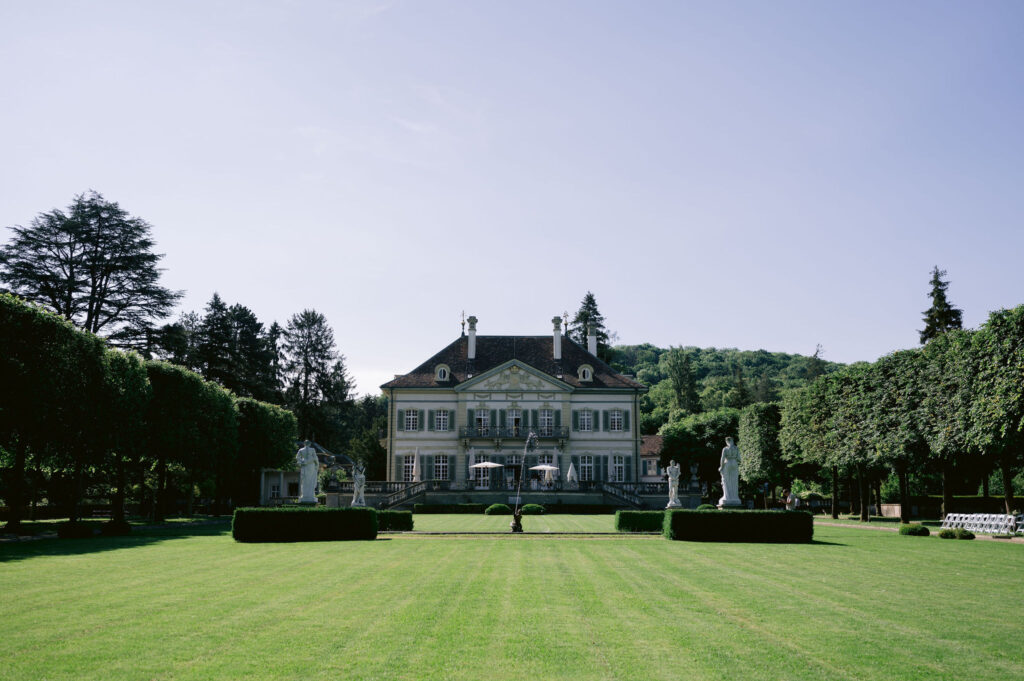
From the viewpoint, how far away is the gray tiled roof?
59125 millimetres

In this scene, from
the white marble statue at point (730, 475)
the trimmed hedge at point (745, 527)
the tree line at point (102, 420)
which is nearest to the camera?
the trimmed hedge at point (745, 527)

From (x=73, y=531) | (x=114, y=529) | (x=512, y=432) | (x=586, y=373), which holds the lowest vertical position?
(x=114, y=529)

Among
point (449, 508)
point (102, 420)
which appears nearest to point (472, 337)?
point (449, 508)

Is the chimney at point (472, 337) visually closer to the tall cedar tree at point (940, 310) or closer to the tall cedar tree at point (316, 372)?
the tall cedar tree at point (316, 372)

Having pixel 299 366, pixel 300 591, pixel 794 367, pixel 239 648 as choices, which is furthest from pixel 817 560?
pixel 794 367

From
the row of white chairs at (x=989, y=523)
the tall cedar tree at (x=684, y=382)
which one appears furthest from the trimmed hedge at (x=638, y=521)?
the tall cedar tree at (x=684, y=382)

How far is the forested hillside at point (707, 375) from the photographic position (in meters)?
88.6

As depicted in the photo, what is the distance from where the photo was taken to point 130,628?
960 centimetres

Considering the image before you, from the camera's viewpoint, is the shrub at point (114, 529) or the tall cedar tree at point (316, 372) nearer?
the shrub at point (114, 529)

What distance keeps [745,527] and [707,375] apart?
99.2 metres

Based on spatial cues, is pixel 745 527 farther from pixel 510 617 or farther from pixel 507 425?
pixel 507 425

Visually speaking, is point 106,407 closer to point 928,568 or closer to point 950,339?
point 928,568

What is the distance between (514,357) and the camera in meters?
62.4

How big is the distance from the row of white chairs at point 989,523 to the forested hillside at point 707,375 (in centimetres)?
4071
